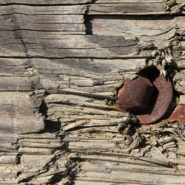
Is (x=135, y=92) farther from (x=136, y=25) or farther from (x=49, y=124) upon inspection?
(x=49, y=124)

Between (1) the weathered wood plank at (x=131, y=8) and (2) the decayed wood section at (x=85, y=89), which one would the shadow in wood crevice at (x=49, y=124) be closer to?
(2) the decayed wood section at (x=85, y=89)

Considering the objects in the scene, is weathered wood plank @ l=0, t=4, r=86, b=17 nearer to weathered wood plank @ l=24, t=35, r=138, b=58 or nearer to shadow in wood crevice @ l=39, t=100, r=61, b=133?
weathered wood plank @ l=24, t=35, r=138, b=58

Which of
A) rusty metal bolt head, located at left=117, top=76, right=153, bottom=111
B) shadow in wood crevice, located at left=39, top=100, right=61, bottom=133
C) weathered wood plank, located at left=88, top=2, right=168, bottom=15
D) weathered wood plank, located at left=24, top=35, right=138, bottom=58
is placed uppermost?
weathered wood plank, located at left=88, top=2, right=168, bottom=15

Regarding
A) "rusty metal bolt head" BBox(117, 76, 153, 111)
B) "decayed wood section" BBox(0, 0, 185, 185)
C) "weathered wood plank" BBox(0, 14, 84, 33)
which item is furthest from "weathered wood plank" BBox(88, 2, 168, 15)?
"rusty metal bolt head" BBox(117, 76, 153, 111)

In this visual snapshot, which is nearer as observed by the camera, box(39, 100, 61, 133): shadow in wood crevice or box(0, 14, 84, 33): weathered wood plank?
box(0, 14, 84, 33): weathered wood plank

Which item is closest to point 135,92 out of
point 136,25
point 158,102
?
point 158,102
